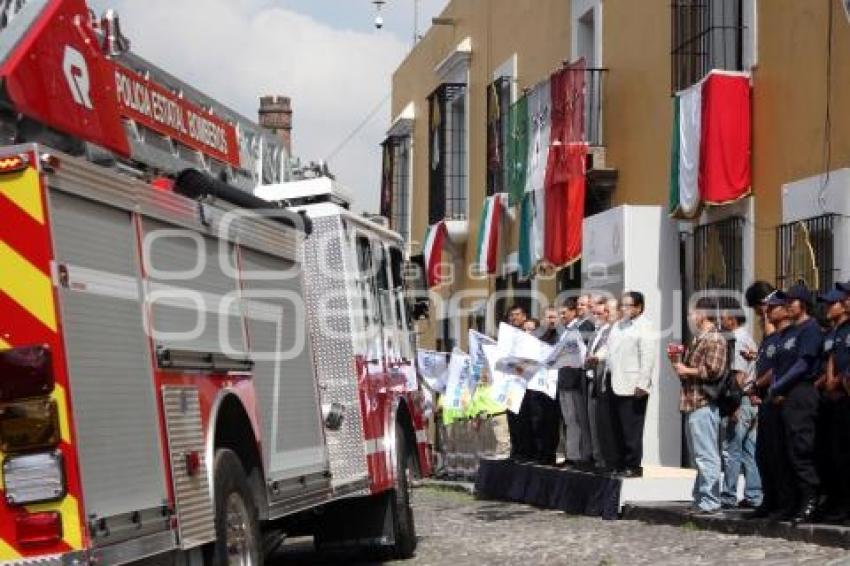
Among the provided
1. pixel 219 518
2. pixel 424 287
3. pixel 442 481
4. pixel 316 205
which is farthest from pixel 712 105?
pixel 219 518

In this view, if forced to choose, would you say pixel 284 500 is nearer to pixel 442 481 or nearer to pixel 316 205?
pixel 316 205

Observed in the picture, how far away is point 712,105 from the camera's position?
1800cm

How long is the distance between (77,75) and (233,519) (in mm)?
2549

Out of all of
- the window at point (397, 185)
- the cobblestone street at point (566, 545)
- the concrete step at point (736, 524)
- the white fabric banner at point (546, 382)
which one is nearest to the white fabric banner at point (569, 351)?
the white fabric banner at point (546, 382)

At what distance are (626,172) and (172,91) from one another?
40.4 ft

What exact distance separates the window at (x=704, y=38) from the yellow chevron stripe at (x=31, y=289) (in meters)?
12.7

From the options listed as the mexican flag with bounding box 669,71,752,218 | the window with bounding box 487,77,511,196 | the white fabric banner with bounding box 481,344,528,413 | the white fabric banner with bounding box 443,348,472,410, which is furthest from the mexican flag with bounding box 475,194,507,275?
the mexican flag with bounding box 669,71,752,218

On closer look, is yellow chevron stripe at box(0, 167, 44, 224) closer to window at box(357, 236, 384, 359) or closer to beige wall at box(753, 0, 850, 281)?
window at box(357, 236, 384, 359)

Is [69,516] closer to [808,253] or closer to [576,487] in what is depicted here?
[808,253]

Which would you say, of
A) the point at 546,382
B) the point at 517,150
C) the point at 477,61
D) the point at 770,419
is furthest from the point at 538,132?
the point at 770,419

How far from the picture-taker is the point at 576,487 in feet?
57.6

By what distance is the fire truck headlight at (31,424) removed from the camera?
7.02m

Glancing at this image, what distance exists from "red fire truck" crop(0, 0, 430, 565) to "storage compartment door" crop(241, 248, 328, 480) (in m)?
0.02

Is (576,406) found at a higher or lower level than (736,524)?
higher
